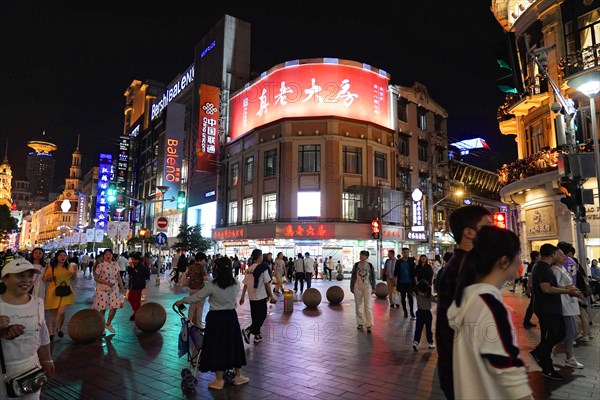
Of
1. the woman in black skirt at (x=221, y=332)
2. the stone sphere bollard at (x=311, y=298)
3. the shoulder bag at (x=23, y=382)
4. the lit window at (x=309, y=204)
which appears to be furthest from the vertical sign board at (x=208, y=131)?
the shoulder bag at (x=23, y=382)

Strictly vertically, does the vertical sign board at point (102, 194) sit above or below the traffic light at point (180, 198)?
above

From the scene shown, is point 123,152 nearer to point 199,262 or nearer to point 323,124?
point 323,124

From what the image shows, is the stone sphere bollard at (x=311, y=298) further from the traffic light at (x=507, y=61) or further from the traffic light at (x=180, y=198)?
the traffic light at (x=180, y=198)

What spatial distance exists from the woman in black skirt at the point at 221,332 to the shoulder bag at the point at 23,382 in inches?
97.2

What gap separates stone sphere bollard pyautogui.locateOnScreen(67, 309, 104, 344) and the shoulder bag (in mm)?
5817

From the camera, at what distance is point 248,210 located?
41.5m

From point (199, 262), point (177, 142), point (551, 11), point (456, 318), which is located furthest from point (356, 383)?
point (177, 142)

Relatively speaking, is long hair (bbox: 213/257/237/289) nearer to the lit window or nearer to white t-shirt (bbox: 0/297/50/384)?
white t-shirt (bbox: 0/297/50/384)

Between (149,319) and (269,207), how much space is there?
95.7ft

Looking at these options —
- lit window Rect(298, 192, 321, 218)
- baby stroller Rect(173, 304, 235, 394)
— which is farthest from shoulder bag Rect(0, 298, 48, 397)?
lit window Rect(298, 192, 321, 218)

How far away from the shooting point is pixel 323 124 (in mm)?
37688

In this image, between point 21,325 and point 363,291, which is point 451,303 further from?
point 363,291

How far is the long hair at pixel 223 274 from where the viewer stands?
236 inches

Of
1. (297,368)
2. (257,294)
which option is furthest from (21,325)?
(257,294)
